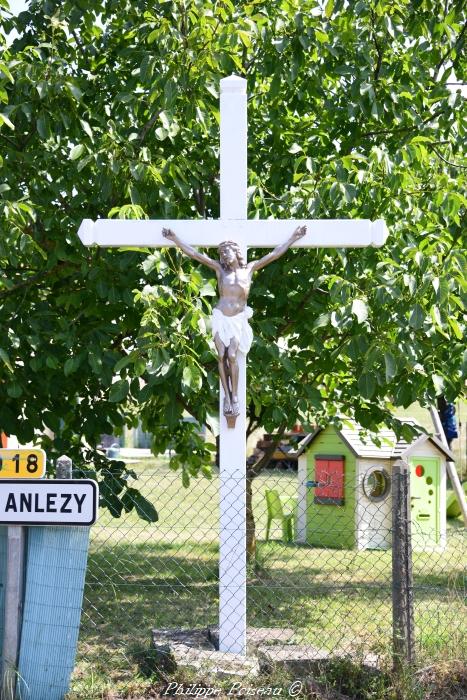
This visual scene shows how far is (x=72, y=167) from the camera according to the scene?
6.35m

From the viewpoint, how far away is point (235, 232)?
4961 mm

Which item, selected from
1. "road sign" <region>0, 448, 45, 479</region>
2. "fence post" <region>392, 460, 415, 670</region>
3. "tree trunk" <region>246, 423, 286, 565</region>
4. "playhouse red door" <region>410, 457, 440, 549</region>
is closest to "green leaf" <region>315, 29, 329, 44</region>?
"fence post" <region>392, 460, 415, 670</region>

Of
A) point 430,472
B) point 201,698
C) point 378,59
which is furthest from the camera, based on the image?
point 430,472

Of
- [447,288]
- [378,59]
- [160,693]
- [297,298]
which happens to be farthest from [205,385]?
[378,59]

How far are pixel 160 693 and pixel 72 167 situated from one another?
3.55m

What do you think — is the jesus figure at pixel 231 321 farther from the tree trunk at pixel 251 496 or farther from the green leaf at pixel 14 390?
the tree trunk at pixel 251 496

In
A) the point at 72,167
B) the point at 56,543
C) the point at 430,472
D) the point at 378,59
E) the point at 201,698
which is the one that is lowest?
the point at 201,698

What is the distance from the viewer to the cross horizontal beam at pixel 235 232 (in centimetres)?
492

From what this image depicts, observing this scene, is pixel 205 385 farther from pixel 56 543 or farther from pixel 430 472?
pixel 430 472

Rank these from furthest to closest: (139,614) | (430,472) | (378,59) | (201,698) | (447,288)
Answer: (430,472), (139,614), (378,59), (447,288), (201,698)

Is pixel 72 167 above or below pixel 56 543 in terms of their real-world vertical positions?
above

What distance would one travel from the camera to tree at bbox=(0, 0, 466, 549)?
5434 millimetres

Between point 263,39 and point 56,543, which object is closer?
point 56,543

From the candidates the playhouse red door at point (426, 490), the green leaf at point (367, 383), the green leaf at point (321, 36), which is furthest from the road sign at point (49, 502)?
the playhouse red door at point (426, 490)
